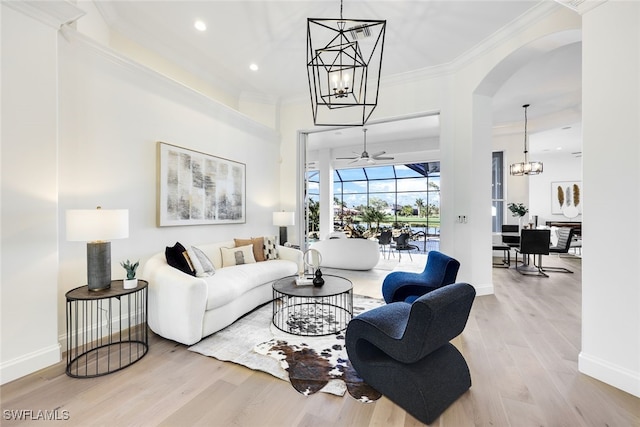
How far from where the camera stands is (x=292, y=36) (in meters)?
3.67

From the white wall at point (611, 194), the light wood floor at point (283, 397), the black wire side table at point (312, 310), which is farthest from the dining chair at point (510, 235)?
the black wire side table at point (312, 310)

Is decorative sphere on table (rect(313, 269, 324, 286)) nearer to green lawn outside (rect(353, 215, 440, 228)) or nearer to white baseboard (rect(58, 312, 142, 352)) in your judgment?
white baseboard (rect(58, 312, 142, 352))

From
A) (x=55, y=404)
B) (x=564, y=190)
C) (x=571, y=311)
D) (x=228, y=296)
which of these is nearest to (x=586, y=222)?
(x=571, y=311)

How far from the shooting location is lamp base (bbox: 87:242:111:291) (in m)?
2.42

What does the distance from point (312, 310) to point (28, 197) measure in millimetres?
2960

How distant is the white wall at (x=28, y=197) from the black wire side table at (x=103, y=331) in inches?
8.1

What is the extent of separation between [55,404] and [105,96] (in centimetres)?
282

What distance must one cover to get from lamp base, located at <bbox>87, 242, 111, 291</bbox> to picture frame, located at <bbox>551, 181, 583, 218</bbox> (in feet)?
45.3

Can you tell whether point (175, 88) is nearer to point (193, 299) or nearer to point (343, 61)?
point (343, 61)

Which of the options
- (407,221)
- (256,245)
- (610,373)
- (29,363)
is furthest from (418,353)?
(407,221)

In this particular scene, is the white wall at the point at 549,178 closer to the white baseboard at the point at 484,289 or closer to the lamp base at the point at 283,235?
the white baseboard at the point at 484,289

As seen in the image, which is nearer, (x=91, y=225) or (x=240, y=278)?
(x=91, y=225)

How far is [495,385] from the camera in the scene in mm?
2074

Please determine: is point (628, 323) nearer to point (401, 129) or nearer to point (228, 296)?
point (228, 296)
